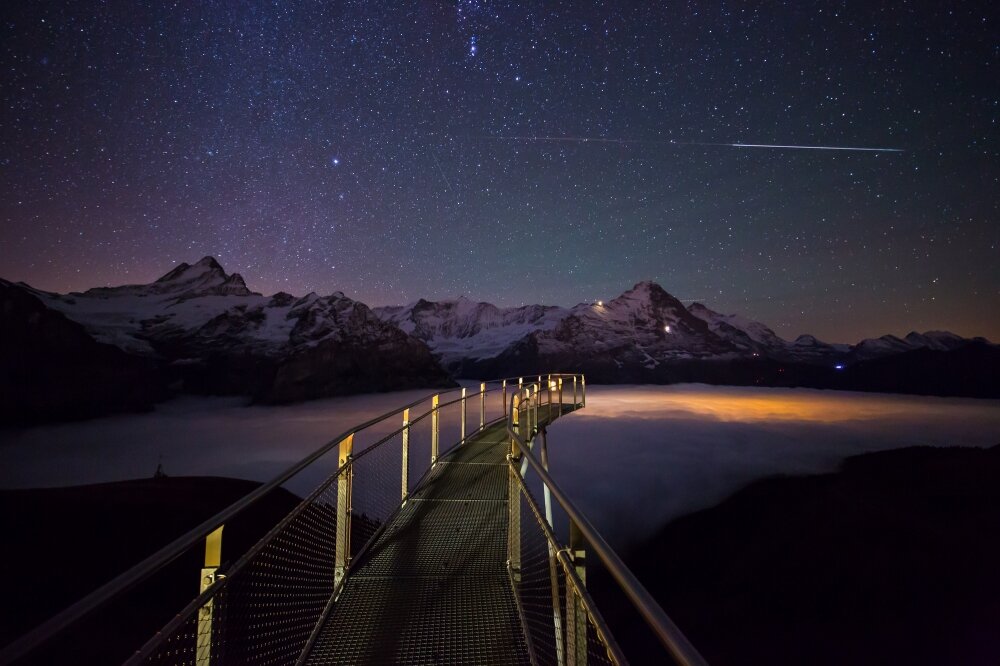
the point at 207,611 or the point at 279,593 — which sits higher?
the point at 207,611

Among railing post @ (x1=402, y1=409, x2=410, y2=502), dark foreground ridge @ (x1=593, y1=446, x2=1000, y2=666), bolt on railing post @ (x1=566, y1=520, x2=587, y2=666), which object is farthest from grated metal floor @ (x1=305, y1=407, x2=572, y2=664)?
dark foreground ridge @ (x1=593, y1=446, x2=1000, y2=666)

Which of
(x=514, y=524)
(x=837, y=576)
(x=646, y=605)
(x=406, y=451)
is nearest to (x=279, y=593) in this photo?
(x=514, y=524)

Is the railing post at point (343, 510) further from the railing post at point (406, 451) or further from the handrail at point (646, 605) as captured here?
the handrail at point (646, 605)


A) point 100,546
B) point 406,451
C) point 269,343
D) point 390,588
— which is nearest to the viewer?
point 390,588

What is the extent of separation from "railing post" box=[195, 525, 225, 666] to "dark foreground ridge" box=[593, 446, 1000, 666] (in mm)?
31397

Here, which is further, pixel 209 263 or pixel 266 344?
pixel 209 263

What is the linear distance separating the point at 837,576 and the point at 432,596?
153 feet

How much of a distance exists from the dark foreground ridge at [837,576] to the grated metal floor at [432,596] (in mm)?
28219

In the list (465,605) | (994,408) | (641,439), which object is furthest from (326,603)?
(994,408)

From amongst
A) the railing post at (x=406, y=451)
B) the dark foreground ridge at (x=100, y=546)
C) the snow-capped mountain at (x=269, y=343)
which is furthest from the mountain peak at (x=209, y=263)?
the railing post at (x=406, y=451)

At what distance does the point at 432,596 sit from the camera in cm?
355

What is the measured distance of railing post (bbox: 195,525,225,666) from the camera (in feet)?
5.40

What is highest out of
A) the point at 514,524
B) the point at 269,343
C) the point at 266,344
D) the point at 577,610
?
the point at 269,343

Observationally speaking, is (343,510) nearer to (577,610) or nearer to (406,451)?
(406,451)
